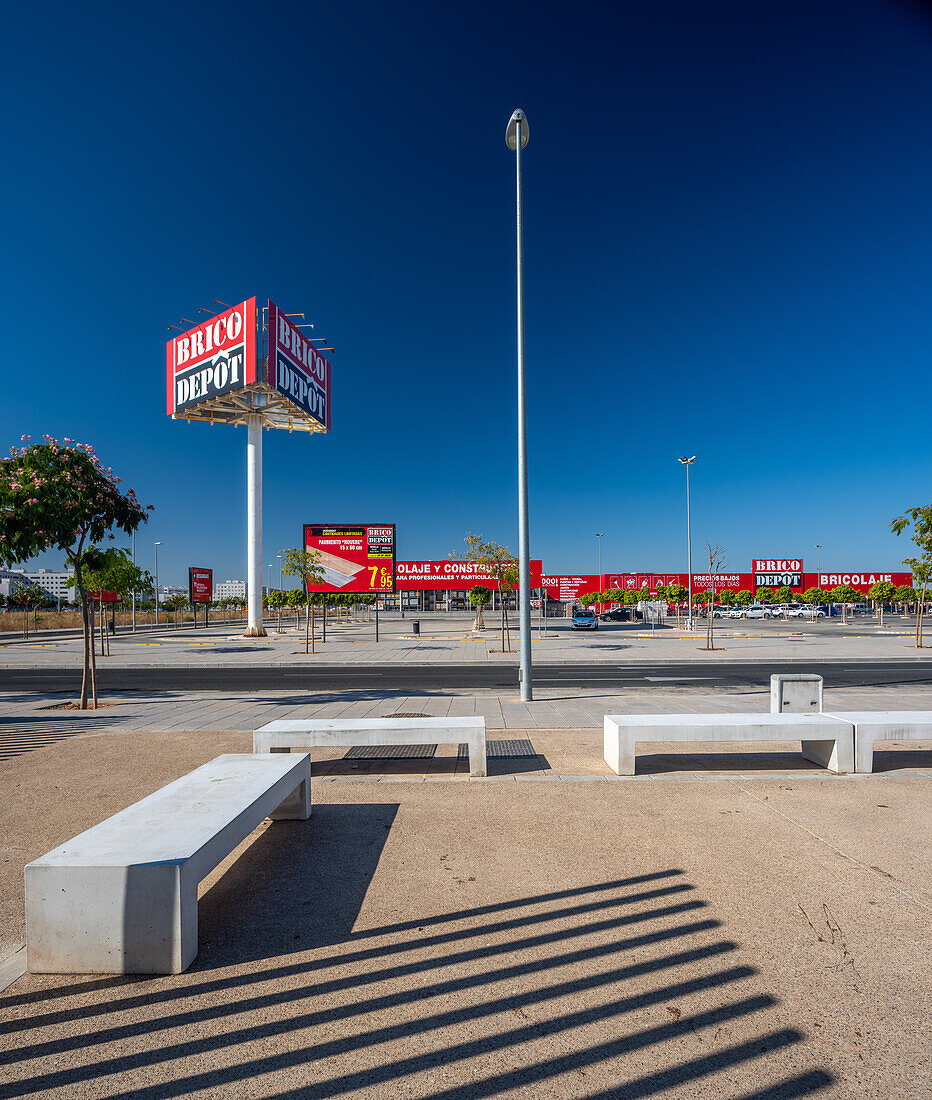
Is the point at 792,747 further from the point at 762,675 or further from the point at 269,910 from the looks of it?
the point at 762,675

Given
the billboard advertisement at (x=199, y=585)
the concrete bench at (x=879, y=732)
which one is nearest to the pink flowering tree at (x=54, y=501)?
the concrete bench at (x=879, y=732)

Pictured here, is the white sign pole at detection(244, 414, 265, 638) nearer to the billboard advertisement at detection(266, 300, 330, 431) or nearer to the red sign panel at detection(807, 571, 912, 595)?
the billboard advertisement at detection(266, 300, 330, 431)

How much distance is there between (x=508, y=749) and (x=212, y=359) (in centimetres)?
3131

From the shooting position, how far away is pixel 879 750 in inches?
300

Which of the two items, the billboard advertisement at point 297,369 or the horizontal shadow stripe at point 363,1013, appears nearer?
the horizontal shadow stripe at point 363,1013

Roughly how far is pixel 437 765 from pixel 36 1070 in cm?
484

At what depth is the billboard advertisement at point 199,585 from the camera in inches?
1540

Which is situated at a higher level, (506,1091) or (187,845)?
(187,845)

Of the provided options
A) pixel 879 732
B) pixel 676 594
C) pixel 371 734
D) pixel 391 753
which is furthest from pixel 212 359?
pixel 676 594

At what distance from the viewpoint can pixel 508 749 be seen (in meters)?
7.55

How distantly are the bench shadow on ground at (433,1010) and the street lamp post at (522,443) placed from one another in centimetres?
755

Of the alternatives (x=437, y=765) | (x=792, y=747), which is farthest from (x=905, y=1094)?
→ (x=792, y=747)

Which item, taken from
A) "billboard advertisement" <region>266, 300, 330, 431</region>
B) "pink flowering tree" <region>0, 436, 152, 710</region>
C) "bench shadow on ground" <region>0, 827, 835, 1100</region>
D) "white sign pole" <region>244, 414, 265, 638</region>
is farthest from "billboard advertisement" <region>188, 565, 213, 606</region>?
"bench shadow on ground" <region>0, 827, 835, 1100</region>

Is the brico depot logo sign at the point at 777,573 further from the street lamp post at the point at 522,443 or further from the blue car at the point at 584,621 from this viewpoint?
Answer: the street lamp post at the point at 522,443
